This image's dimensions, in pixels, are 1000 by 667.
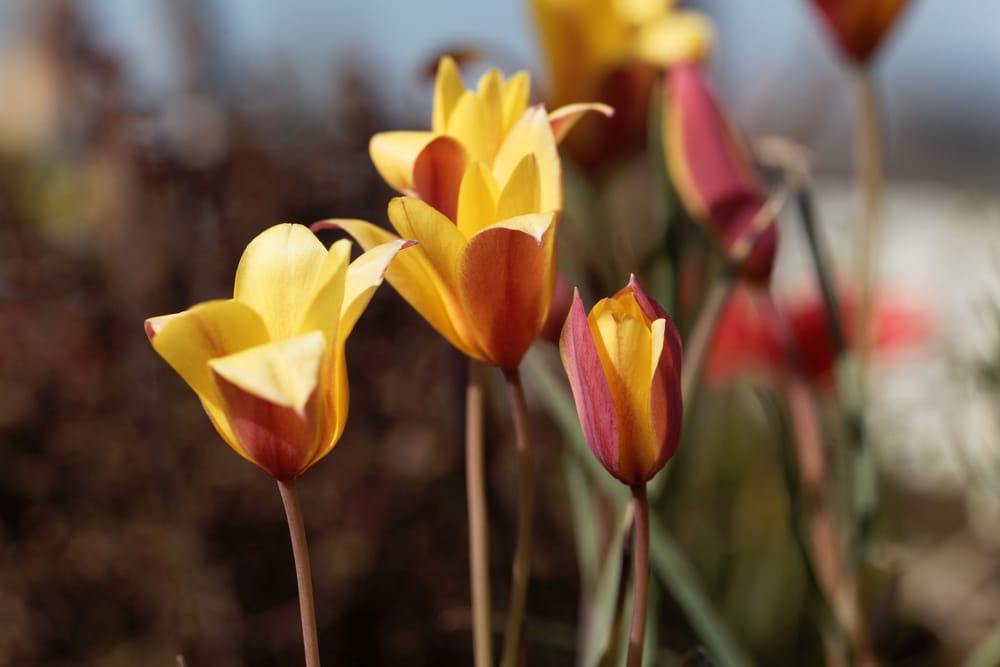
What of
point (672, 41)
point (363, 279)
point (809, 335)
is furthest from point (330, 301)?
point (809, 335)

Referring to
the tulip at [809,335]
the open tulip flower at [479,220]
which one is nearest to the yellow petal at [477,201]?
the open tulip flower at [479,220]

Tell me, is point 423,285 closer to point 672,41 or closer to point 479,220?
point 479,220

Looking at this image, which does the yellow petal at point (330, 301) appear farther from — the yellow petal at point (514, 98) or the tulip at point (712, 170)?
the tulip at point (712, 170)

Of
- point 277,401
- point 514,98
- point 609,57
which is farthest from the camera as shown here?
point 609,57

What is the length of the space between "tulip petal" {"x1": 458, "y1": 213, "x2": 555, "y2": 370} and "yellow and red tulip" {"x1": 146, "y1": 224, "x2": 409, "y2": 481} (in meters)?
0.03

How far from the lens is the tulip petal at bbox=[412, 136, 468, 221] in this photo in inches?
10.8

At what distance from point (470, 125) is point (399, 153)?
0.08 feet

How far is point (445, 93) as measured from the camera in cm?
31

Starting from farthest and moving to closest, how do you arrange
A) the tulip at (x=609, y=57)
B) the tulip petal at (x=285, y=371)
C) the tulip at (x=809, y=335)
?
the tulip at (x=809, y=335), the tulip at (x=609, y=57), the tulip petal at (x=285, y=371)

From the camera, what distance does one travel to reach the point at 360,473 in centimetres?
82

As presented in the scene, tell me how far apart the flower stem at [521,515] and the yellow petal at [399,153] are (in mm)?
60

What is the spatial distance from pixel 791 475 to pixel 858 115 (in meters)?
0.23

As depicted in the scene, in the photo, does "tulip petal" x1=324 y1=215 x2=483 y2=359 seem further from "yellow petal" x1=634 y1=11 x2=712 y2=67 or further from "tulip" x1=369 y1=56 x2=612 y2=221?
"yellow petal" x1=634 y1=11 x2=712 y2=67

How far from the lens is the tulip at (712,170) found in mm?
430
